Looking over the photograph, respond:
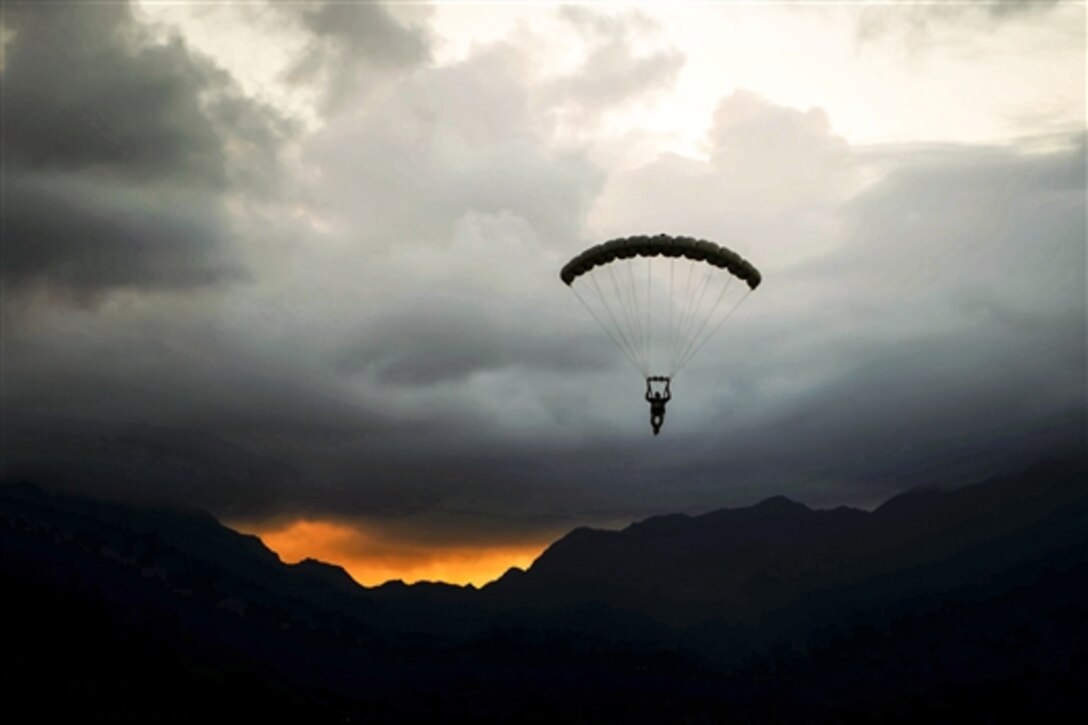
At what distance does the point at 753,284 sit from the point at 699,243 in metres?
5.06

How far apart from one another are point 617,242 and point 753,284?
918 cm

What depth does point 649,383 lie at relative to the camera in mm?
52625

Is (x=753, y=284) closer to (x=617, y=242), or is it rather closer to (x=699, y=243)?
(x=699, y=243)

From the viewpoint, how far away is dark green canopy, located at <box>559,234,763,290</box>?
52.5m

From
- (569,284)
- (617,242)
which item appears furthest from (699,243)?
(569,284)

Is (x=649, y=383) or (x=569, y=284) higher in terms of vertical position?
(x=569, y=284)

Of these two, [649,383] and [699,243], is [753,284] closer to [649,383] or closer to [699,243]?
[699,243]

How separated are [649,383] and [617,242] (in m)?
8.41

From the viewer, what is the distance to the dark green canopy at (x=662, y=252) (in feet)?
172

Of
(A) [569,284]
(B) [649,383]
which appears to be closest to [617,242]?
(A) [569,284]

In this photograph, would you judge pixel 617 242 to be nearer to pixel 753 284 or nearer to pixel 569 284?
pixel 569 284

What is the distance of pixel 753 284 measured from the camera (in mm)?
55375

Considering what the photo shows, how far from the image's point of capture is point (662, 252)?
52.8m

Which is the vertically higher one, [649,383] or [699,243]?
[699,243]
